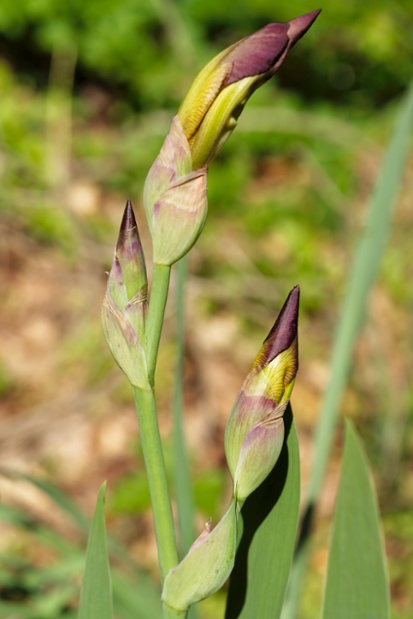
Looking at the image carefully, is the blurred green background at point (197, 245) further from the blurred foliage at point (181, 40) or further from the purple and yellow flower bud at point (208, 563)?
the purple and yellow flower bud at point (208, 563)

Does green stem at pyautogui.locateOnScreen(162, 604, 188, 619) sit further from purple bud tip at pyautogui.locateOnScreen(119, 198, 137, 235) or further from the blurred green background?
the blurred green background

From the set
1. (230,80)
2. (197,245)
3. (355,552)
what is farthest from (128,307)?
(197,245)

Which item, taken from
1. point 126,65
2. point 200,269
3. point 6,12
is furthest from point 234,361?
point 6,12

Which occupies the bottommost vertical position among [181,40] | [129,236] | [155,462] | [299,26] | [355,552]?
[355,552]

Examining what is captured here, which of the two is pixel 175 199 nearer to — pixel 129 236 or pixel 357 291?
pixel 129 236

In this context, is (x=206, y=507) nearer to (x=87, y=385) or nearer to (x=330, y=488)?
(x=330, y=488)

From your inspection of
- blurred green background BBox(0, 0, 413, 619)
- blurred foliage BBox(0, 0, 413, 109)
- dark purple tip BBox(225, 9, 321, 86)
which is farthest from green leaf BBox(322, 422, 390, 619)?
blurred foliage BBox(0, 0, 413, 109)

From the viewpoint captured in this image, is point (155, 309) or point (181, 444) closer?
point (155, 309)
